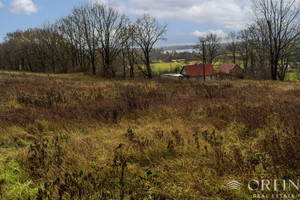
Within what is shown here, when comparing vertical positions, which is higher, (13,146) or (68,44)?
(68,44)

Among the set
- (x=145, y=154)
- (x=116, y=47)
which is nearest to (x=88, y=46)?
(x=116, y=47)

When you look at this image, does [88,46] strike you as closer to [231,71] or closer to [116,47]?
[116,47]

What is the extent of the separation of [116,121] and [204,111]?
2925mm

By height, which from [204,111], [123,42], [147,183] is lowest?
[147,183]

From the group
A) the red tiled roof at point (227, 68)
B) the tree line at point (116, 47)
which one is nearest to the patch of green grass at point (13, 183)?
the tree line at point (116, 47)

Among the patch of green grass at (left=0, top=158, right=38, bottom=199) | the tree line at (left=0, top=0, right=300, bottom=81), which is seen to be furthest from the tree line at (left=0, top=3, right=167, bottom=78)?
the patch of green grass at (left=0, top=158, right=38, bottom=199)

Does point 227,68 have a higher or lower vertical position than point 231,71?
higher

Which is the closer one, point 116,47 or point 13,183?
point 13,183

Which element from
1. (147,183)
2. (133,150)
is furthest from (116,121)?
(147,183)

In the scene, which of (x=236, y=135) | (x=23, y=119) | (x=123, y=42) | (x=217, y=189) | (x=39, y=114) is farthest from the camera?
(x=123, y=42)

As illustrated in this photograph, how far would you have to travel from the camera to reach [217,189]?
261cm

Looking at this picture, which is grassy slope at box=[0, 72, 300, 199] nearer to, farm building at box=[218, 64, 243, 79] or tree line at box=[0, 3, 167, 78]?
tree line at box=[0, 3, 167, 78]

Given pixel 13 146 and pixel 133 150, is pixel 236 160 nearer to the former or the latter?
pixel 133 150

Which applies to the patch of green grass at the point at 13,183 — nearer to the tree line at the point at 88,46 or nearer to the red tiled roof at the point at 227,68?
the tree line at the point at 88,46
